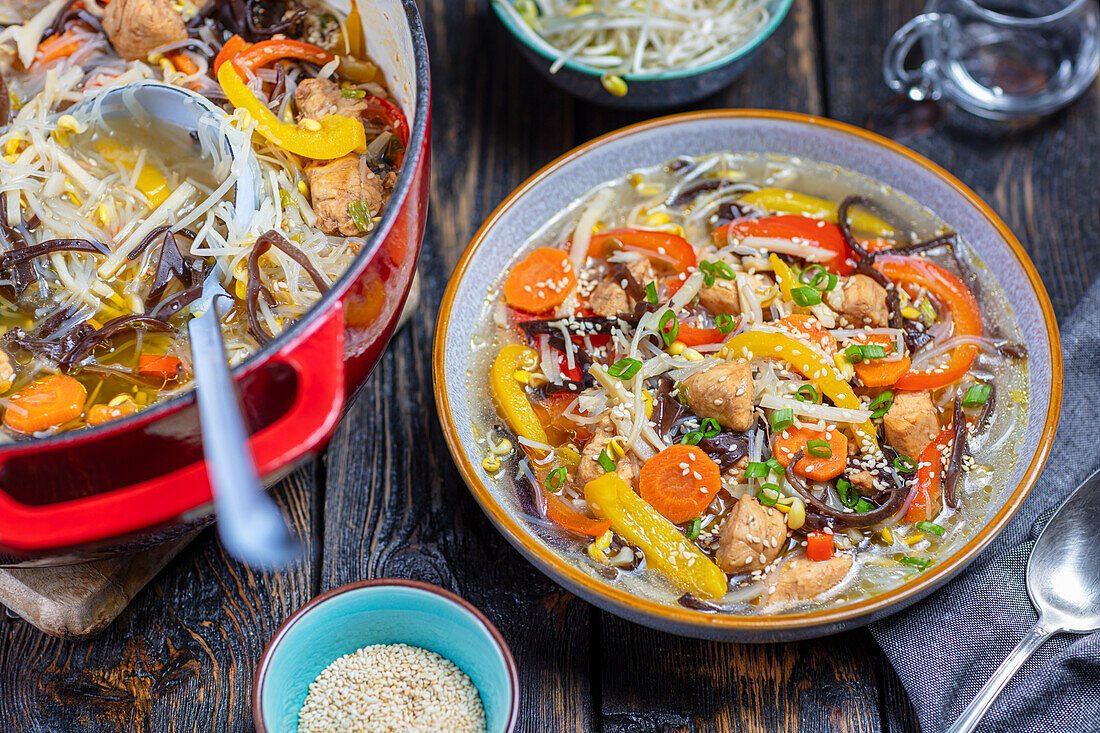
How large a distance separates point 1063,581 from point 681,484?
904mm

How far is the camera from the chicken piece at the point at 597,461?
6.88 feet

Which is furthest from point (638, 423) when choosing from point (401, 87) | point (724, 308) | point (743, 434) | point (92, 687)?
point (92, 687)

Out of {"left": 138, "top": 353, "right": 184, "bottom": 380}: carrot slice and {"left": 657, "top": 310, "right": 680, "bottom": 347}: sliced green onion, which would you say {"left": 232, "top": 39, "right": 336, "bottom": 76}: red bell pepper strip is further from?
{"left": 657, "top": 310, "right": 680, "bottom": 347}: sliced green onion

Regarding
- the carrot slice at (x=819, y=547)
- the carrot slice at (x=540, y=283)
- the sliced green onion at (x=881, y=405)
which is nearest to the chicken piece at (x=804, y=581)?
the carrot slice at (x=819, y=547)

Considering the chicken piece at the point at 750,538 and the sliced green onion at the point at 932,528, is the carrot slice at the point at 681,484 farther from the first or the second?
the sliced green onion at the point at 932,528

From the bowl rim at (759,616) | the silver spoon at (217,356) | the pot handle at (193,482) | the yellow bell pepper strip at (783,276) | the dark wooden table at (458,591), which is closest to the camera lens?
the silver spoon at (217,356)

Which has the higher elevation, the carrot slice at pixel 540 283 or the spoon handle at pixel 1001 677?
the carrot slice at pixel 540 283

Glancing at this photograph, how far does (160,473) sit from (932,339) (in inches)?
68.6

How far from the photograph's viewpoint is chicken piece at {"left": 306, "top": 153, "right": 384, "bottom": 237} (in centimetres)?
218

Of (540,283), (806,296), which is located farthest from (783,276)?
(540,283)

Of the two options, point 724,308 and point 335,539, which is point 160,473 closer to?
point 335,539

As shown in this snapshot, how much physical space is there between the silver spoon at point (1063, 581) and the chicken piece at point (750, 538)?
21.1 inches

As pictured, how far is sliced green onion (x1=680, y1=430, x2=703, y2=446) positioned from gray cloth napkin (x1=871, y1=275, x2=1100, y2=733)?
1.95 feet

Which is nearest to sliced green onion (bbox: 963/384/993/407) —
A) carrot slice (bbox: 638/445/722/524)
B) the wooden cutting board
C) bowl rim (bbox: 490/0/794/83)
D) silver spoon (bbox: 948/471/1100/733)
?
silver spoon (bbox: 948/471/1100/733)
